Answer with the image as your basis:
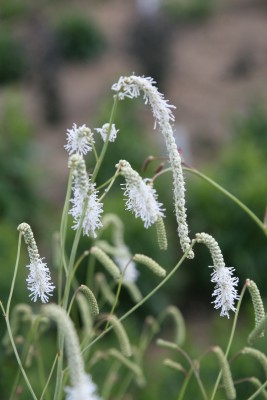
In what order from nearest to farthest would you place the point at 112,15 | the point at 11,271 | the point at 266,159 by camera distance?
1. the point at 11,271
2. the point at 266,159
3. the point at 112,15

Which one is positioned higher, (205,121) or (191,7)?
(191,7)

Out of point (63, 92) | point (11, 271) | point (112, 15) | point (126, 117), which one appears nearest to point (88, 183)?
point (11, 271)

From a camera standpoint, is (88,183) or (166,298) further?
(166,298)

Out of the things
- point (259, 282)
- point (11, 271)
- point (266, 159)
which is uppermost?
point (266, 159)

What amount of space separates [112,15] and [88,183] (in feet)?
36.2

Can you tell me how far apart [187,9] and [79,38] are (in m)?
1.77

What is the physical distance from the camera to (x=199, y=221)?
490 cm

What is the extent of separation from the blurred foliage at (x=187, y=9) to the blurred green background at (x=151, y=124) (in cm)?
2

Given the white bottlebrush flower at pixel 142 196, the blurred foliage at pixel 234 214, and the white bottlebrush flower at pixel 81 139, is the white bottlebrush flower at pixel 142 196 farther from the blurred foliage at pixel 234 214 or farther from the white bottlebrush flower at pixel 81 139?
the blurred foliage at pixel 234 214

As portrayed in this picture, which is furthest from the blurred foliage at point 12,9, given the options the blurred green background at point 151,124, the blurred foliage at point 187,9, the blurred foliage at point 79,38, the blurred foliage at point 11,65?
the blurred foliage at point 187,9

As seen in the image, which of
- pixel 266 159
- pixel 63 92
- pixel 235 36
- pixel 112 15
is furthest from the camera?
pixel 112 15

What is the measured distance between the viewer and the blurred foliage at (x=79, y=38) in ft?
34.1

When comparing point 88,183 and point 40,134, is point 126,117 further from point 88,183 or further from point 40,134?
point 88,183

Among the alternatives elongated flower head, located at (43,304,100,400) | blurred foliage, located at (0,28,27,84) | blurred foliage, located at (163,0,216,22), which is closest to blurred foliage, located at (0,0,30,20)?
blurred foliage, located at (0,28,27,84)
